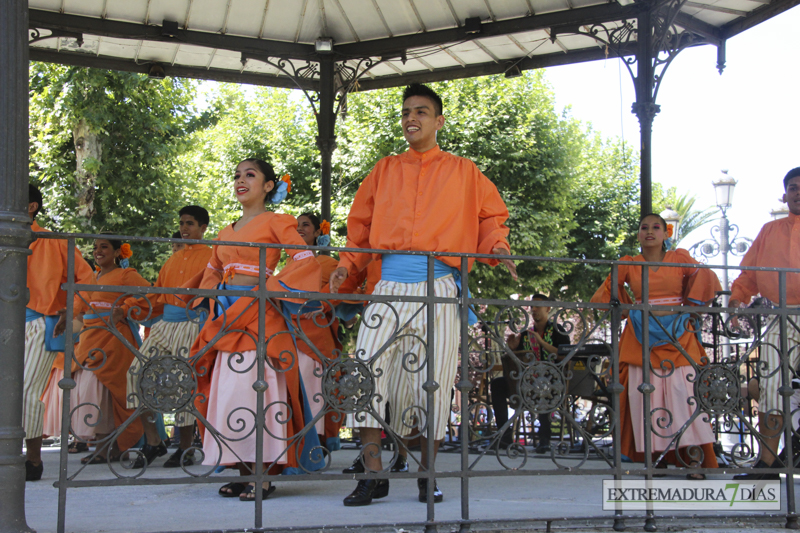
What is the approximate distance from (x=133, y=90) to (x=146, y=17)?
9105mm

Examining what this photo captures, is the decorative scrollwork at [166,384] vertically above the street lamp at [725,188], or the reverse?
the street lamp at [725,188]

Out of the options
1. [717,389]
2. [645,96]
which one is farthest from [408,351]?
[645,96]

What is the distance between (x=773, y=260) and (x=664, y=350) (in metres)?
0.90

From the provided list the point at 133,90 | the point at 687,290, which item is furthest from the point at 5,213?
the point at 133,90

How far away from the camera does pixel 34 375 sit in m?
Result: 4.94

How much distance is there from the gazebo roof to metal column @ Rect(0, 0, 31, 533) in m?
3.71

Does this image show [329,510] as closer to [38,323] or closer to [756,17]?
[38,323]

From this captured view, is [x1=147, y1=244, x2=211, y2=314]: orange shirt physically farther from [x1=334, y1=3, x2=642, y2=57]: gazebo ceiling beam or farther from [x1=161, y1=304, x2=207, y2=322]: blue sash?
[x1=334, y1=3, x2=642, y2=57]: gazebo ceiling beam

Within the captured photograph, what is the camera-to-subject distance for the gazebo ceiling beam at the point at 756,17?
5784 millimetres

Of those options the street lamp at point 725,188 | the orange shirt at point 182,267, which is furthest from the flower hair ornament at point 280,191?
the street lamp at point 725,188

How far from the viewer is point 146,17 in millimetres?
6543

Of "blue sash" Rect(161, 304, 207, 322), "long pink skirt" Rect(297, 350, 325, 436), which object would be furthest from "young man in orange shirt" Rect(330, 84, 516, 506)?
"blue sash" Rect(161, 304, 207, 322)

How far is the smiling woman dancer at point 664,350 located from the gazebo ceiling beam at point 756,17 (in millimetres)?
2071

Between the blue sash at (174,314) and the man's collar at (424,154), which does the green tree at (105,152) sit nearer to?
the blue sash at (174,314)
